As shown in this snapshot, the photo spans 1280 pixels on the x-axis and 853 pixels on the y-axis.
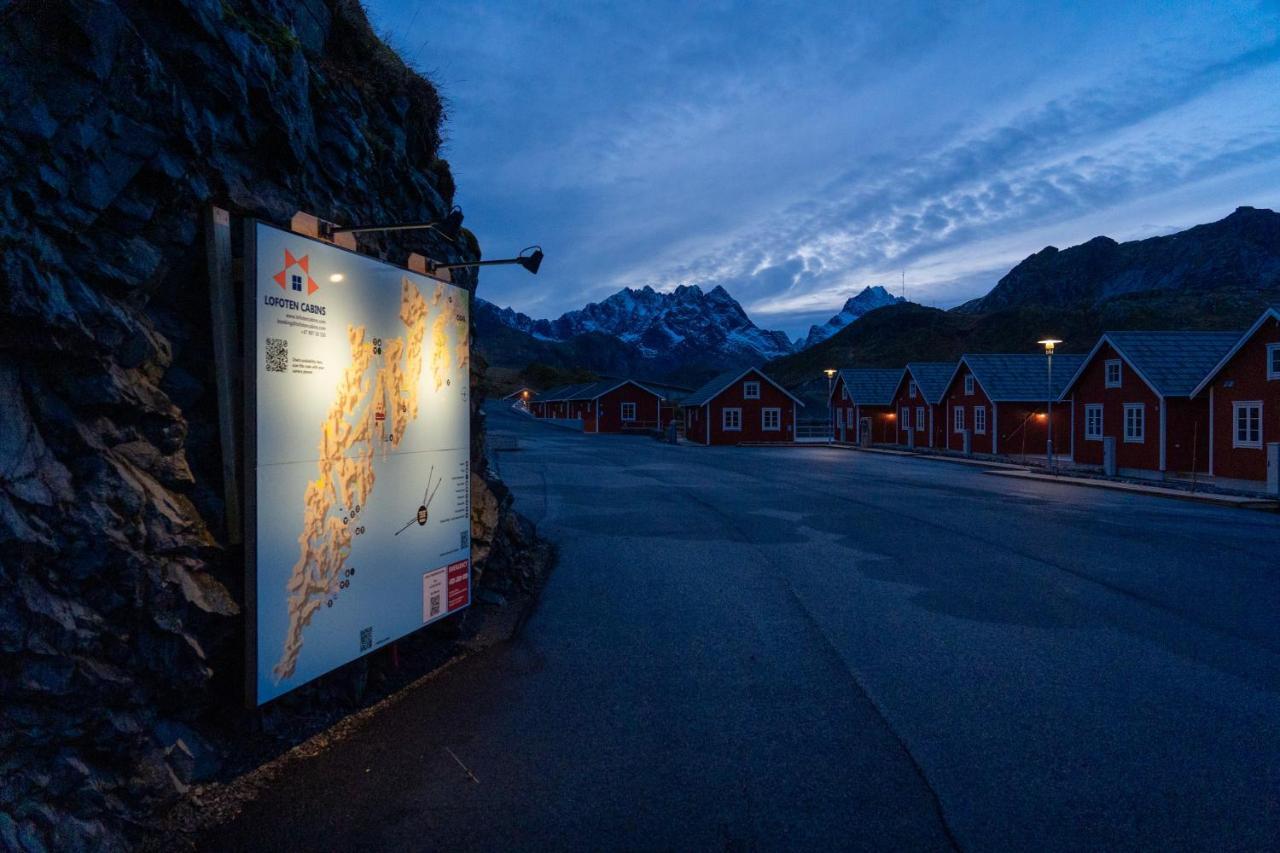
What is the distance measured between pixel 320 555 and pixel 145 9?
12.2ft

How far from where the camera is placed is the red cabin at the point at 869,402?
5400cm

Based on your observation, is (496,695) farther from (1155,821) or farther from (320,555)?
(1155,821)

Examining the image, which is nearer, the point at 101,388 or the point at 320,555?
the point at 101,388

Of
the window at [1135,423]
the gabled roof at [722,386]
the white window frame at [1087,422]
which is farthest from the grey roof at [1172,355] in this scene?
the gabled roof at [722,386]

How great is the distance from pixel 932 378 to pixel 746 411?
1352cm

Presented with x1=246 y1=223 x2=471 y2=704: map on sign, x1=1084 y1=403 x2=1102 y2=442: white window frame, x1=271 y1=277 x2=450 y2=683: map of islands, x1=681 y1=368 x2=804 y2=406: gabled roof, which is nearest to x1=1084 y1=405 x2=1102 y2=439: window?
x1=1084 y1=403 x2=1102 y2=442: white window frame

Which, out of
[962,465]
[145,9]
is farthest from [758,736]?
[962,465]

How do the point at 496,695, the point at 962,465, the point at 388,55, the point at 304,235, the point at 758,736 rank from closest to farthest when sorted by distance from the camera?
the point at 304,235 < the point at 758,736 < the point at 496,695 < the point at 388,55 < the point at 962,465

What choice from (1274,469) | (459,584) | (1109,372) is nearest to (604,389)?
(1109,372)

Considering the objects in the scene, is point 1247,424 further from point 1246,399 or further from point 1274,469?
point 1274,469

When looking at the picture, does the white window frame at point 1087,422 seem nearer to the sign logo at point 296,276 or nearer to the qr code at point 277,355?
the sign logo at point 296,276

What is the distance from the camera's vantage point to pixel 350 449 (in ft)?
17.8

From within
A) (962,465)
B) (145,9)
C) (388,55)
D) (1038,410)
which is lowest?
(962,465)

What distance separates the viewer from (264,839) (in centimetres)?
414
